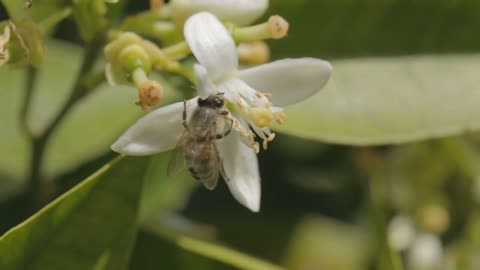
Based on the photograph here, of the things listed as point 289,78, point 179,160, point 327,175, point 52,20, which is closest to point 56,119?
point 52,20

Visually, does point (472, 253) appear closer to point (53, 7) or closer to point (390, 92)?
point (390, 92)

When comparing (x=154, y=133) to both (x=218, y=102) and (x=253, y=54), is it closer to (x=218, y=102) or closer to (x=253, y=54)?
(x=218, y=102)

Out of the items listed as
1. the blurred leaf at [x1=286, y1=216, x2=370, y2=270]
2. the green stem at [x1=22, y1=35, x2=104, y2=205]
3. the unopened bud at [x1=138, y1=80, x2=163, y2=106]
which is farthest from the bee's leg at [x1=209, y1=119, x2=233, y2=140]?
the blurred leaf at [x1=286, y1=216, x2=370, y2=270]

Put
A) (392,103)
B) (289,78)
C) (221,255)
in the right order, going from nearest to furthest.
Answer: (289,78)
(221,255)
(392,103)

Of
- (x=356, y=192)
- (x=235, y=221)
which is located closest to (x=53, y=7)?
(x=235, y=221)

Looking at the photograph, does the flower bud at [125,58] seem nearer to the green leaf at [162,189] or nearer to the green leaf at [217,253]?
the green leaf at [217,253]

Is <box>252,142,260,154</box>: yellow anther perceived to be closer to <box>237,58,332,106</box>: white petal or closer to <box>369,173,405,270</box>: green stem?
<box>237,58,332,106</box>: white petal

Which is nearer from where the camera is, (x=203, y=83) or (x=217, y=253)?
(x=203, y=83)
